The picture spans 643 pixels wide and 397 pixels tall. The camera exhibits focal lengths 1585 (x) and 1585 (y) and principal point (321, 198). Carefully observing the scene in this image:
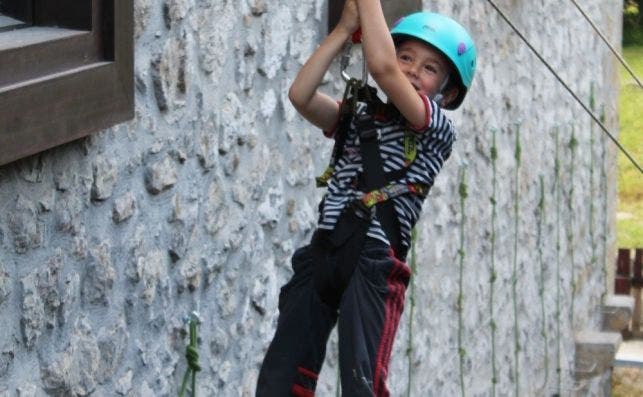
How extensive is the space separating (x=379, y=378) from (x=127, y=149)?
1001mm

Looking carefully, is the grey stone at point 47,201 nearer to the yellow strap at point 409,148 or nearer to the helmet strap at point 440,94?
the yellow strap at point 409,148

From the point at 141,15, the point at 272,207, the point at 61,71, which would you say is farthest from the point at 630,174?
the point at 61,71

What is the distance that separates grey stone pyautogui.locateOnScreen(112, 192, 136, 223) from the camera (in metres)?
4.25

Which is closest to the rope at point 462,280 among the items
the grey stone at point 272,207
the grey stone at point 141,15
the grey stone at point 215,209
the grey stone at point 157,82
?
the grey stone at point 272,207

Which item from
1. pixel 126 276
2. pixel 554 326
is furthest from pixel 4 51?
pixel 554 326

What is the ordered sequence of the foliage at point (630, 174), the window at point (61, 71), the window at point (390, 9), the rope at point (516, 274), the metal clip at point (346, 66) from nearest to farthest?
1. the window at point (61, 71)
2. the metal clip at point (346, 66)
3. the window at point (390, 9)
4. the rope at point (516, 274)
5. the foliage at point (630, 174)

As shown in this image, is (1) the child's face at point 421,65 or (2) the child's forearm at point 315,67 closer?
(2) the child's forearm at point 315,67

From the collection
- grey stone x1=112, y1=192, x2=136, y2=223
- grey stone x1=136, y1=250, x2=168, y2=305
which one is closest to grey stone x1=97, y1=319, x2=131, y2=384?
grey stone x1=136, y1=250, x2=168, y2=305

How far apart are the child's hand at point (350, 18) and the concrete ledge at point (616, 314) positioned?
8.79 m

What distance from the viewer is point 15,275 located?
3.73m

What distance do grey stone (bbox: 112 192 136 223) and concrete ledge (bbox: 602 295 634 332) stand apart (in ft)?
27.4

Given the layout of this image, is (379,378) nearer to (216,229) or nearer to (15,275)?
(15,275)

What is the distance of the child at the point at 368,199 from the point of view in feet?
12.3

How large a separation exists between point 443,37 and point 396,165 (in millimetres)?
339
